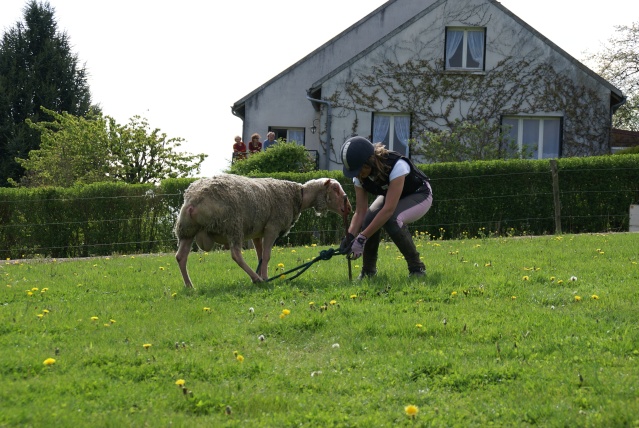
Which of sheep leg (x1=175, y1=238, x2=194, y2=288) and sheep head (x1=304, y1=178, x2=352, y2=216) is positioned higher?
sheep head (x1=304, y1=178, x2=352, y2=216)

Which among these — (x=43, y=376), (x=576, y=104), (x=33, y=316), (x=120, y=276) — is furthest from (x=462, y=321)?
(x=576, y=104)

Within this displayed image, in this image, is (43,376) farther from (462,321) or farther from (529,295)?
(529,295)

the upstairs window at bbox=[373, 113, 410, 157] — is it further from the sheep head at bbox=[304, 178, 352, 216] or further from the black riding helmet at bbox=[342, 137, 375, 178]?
the black riding helmet at bbox=[342, 137, 375, 178]

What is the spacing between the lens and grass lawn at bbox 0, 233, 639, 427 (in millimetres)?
4457

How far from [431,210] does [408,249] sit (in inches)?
352

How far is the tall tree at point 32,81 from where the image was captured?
40.2 m

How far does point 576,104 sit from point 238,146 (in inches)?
466

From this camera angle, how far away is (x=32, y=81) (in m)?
41.7

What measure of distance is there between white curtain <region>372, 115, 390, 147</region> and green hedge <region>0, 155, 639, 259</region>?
31.4ft

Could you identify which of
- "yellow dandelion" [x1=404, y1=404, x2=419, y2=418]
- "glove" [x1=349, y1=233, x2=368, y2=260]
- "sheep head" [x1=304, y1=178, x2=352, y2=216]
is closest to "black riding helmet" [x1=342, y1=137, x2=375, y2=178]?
"glove" [x1=349, y1=233, x2=368, y2=260]

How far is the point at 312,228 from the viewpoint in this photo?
17.6m

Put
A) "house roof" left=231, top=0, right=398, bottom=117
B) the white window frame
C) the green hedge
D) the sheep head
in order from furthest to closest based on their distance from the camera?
"house roof" left=231, top=0, right=398, bottom=117
the white window frame
the green hedge
the sheep head

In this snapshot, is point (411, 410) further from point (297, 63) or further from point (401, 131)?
point (297, 63)

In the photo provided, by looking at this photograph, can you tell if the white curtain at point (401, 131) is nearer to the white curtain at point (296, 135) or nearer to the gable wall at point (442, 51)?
the gable wall at point (442, 51)
